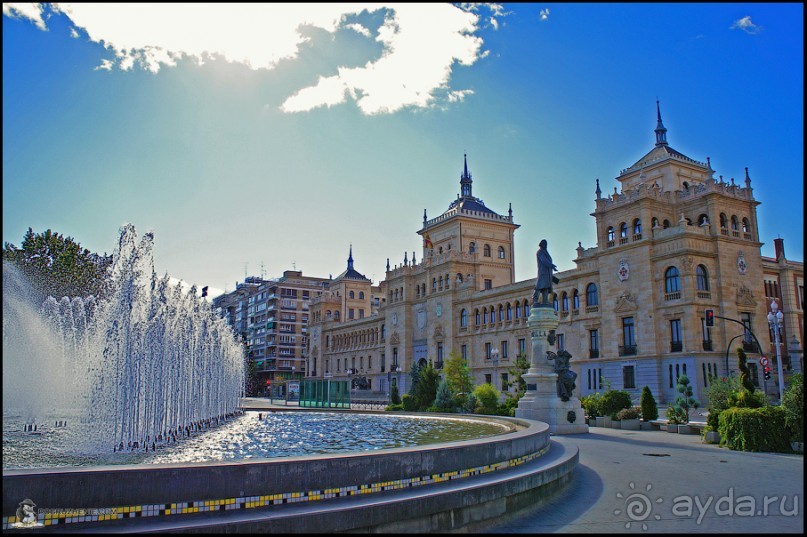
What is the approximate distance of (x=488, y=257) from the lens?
66.9m

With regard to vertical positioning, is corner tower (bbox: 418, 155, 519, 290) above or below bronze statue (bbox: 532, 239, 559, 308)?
above

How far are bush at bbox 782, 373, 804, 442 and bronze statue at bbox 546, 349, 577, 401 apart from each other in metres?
7.23

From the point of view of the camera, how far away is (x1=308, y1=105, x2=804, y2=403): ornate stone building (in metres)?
37.2

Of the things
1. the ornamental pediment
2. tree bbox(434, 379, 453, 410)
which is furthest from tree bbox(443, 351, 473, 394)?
the ornamental pediment

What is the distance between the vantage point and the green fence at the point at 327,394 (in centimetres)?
3988

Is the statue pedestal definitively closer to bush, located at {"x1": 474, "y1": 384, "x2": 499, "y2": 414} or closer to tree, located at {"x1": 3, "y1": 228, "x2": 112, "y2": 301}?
bush, located at {"x1": 474, "y1": 384, "x2": 499, "y2": 414}

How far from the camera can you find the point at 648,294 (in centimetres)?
3862

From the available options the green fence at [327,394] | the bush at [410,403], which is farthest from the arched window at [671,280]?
the green fence at [327,394]

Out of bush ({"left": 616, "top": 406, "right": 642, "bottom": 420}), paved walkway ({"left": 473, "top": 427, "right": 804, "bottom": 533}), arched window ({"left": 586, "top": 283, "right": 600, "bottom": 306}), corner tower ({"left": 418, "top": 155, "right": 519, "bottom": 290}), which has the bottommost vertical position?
bush ({"left": 616, "top": 406, "right": 642, "bottom": 420})

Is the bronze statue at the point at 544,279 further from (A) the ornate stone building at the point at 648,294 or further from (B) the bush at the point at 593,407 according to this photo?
(A) the ornate stone building at the point at 648,294

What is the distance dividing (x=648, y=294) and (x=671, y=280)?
1.62 m

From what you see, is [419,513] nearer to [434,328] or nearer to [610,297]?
[610,297]

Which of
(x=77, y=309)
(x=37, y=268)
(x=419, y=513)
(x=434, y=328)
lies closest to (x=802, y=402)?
(x=419, y=513)

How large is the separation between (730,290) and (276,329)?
7156cm
